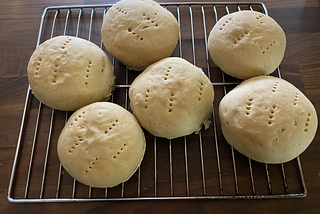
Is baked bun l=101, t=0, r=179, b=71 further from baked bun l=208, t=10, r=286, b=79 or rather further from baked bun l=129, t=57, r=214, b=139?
baked bun l=208, t=10, r=286, b=79

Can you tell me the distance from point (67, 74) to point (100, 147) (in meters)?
0.36

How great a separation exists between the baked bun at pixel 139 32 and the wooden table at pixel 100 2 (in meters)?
0.45

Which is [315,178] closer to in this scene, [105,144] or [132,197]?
[132,197]

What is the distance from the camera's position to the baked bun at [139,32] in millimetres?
1018

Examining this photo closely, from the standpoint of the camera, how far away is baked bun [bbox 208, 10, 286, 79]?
1007 millimetres

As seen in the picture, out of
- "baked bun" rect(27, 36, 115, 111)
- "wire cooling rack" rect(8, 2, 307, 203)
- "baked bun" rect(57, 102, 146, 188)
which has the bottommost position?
"wire cooling rack" rect(8, 2, 307, 203)

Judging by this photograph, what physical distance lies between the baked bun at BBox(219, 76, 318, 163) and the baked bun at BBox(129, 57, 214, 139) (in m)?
0.13

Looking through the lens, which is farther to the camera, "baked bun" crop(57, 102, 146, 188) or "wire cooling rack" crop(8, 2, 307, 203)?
"wire cooling rack" crop(8, 2, 307, 203)

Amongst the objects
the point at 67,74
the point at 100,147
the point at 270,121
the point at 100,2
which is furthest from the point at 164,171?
the point at 100,2

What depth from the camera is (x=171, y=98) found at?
902 mm

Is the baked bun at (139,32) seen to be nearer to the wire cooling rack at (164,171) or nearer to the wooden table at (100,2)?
the wire cooling rack at (164,171)

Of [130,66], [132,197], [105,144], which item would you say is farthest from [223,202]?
[130,66]

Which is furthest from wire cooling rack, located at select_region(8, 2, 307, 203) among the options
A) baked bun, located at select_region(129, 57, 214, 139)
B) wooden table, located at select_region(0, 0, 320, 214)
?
baked bun, located at select_region(129, 57, 214, 139)

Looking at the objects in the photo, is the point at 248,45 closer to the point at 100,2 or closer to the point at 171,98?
the point at 171,98
